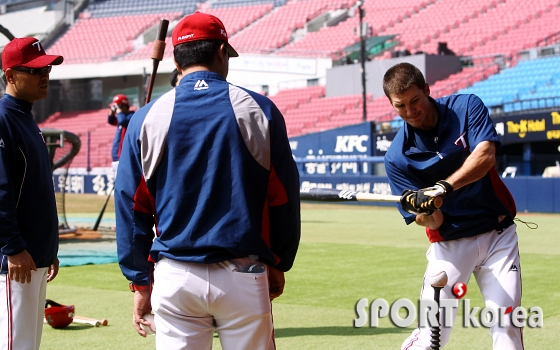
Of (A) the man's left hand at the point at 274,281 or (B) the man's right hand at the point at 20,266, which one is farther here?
(B) the man's right hand at the point at 20,266

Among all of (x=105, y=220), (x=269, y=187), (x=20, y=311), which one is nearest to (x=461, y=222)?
(x=269, y=187)

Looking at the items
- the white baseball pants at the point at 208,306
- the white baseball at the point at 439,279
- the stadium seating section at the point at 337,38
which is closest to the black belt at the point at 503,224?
the white baseball at the point at 439,279

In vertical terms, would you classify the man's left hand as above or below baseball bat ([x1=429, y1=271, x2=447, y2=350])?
above

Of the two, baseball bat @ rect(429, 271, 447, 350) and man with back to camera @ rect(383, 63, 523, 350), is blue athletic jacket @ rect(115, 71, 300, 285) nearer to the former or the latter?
baseball bat @ rect(429, 271, 447, 350)

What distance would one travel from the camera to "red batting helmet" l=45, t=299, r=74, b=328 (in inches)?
267

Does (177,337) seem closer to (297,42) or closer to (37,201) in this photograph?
(37,201)

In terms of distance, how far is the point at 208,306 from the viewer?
3057mm

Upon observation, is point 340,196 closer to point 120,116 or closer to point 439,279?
point 439,279

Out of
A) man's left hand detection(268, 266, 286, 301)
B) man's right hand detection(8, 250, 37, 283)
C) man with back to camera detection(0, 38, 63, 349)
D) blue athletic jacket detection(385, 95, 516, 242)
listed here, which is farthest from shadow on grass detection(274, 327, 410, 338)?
man's left hand detection(268, 266, 286, 301)

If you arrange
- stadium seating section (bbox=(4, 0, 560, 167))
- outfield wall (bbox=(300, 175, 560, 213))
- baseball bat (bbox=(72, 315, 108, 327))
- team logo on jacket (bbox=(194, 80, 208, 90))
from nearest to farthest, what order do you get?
1. team logo on jacket (bbox=(194, 80, 208, 90))
2. baseball bat (bbox=(72, 315, 108, 327))
3. outfield wall (bbox=(300, 175, 560, 213))
4. stadium seating section (bbox=(4, 0, 560, 167))

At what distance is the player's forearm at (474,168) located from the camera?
→ 4.42 meters

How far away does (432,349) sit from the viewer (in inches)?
175

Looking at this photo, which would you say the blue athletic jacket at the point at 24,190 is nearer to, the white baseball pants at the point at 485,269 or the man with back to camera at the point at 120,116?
the white baseball pants at the point at 485,269

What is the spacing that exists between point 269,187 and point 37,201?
1.68 meters
